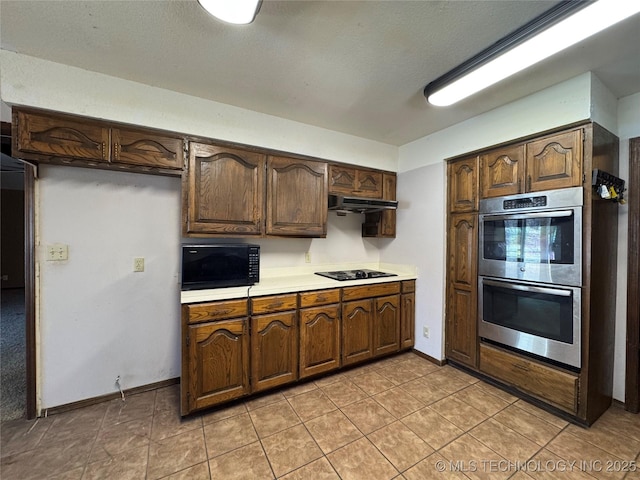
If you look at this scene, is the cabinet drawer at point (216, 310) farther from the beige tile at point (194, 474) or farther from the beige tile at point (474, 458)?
the beige tile at point (474, 458)

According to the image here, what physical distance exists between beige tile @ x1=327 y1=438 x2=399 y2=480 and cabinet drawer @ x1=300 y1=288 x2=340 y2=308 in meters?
0.98

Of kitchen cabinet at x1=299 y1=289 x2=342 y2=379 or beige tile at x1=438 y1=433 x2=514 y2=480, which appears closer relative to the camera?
beige tile at x1=438 y1=433 x2=514 y2=480

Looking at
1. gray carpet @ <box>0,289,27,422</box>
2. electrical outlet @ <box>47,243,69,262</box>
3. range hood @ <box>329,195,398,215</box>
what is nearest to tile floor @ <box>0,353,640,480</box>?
gray carpet @ <box>0,289,27,422</box>

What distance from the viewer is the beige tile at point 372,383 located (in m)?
2.22

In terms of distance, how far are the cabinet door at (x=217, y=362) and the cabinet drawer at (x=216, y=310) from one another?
0.04 metres

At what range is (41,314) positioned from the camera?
1.85 meters

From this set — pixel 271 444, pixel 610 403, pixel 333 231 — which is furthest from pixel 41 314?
pixel 610 403

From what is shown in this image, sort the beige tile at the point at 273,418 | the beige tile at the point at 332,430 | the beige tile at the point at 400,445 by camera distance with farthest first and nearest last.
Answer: the beige tile at the point at 273,418, the beige tile at the point at 332,430, the beige tile at the point at 400,445

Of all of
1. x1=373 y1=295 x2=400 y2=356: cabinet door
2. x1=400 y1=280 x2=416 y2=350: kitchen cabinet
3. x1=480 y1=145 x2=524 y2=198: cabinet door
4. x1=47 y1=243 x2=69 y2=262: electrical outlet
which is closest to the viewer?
x1=47 y1=243 x2=69 y2=262: electrical outlet

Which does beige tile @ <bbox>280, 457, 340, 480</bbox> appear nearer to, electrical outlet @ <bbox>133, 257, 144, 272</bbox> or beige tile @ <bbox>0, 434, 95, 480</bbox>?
beige tile @ <bbox>0, 434, 95, 480</bbox>

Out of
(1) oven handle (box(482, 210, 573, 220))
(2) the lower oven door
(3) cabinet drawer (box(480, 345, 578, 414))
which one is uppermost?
(1) oven handle (box(482, 210, 573, 220))

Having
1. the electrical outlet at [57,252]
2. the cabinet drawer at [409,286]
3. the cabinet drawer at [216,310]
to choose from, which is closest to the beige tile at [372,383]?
the cabinet drawer at [409,286]

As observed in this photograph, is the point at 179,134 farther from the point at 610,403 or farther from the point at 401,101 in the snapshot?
the point at 610,403

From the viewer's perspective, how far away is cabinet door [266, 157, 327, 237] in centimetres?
231
